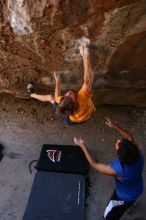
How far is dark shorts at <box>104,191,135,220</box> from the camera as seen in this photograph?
11.3ft

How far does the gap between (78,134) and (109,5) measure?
6.63 ft

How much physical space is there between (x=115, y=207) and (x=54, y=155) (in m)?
1.19

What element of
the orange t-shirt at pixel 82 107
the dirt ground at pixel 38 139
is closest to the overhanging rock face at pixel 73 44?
the dirt ground at pixel 38 139

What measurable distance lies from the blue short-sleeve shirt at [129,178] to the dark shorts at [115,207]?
0.07 m

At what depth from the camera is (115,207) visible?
11.4 feet

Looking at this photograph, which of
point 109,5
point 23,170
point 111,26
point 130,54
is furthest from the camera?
point 23,170

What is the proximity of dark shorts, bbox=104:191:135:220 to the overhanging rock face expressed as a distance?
140 cm

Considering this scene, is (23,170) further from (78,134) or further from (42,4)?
(42,4)

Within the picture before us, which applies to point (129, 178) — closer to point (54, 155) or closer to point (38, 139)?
point (54, 155)

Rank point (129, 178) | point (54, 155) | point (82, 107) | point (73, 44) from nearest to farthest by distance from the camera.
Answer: point (129, 178)
point (82, 107)
point (73, 44)
point (54, 155)

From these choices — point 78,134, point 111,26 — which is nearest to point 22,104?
point 78,134

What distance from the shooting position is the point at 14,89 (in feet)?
15.2

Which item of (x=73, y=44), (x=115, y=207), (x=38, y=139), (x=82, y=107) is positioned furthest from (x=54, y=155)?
(x=73, y=44)

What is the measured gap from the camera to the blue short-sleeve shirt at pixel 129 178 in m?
3.07
